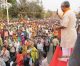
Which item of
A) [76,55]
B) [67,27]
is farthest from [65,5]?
[76,55]

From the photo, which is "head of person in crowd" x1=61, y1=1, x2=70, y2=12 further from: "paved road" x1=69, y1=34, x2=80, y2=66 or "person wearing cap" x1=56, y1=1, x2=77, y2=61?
"paved road" x1=69, y1=34, x2=80, y2=66

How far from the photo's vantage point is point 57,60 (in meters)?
6.46

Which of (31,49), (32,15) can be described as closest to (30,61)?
(31,49)

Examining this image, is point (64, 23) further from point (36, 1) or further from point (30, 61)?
point (36, 1)

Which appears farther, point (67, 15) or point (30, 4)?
point (30, 4)

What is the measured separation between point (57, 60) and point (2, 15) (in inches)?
2918

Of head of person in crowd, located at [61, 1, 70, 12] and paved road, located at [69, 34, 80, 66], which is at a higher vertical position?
head of person in crowd, located at [61, 1, 70, 12]

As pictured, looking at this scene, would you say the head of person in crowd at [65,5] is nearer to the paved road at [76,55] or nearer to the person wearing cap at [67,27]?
the person wearing cap at [67,27]

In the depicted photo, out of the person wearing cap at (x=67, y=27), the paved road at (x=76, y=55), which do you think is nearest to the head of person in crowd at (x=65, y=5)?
the person wearing cap at (x=67, y=27)

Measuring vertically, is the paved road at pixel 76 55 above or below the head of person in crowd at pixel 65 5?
below

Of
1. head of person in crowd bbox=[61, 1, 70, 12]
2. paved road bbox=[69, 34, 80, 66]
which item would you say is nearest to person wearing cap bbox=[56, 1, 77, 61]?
head of person in crowd bbox=[61, 1, 70, 12]

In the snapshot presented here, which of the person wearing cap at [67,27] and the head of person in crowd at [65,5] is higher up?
the head of person in crowd at [65,5]

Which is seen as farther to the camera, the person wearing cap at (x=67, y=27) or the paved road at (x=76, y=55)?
the person wearing cap at (x=67, y=27)

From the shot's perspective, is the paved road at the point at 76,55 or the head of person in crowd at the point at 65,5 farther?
the head of person in crowd at the point at 65,5
